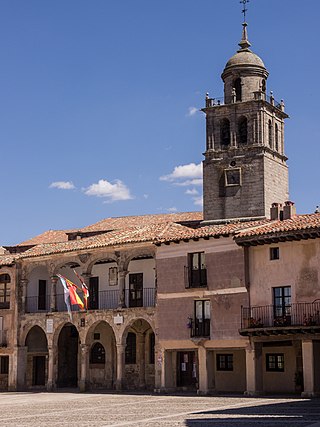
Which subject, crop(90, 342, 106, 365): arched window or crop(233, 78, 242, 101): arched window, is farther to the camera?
crop(233, 78, 242, 101): arched window

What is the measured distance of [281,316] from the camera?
37.4 m

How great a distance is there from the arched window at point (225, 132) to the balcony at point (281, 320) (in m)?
22.3

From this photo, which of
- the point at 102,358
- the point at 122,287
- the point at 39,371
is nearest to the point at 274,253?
the point at 122,287

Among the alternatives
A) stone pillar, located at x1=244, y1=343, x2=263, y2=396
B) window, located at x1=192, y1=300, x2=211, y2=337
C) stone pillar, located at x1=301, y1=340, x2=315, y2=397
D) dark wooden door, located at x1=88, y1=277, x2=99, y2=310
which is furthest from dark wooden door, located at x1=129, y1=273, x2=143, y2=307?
stone pillar, located at x1=301, y1=340, x2=315, y2=397

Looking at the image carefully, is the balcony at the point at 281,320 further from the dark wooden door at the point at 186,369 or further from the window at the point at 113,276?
the window at the point at 113,276

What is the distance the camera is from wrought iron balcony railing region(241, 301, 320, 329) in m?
36.0

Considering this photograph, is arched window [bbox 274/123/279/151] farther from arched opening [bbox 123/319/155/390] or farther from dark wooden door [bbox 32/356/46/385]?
dark wooden door [bbox 32/356/46/385]

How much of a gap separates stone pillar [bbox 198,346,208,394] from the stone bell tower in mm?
18031

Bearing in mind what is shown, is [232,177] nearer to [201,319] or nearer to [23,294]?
[23,294]

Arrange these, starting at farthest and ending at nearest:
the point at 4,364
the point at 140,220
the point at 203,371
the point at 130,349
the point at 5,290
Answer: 1. the point at 140,220
2. the point at 4,364
3. the point at 5,290
4. the point at 130,349
5. the point at 203,371

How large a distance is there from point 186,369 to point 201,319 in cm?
482

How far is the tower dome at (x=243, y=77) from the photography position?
5862 centimetres

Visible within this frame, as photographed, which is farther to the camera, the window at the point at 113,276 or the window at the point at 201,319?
the window at the point at 113,276

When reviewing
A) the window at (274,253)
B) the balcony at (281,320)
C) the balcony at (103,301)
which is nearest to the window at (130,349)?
the balcony at (103,301)
